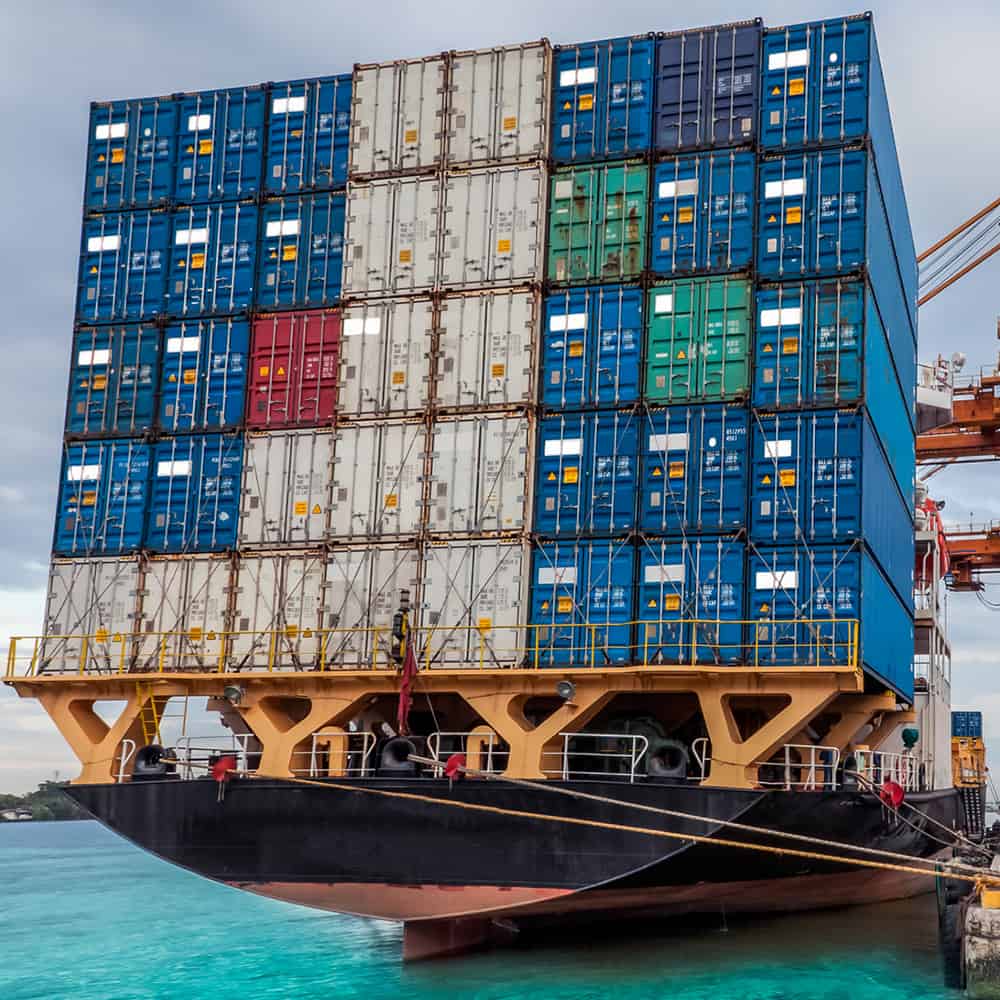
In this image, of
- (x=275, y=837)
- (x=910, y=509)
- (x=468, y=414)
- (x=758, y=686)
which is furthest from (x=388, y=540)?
(x=910, y=509)

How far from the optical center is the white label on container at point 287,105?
27859 mm

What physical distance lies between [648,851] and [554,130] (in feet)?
44.7

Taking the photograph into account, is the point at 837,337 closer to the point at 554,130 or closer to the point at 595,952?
the point at 554,130

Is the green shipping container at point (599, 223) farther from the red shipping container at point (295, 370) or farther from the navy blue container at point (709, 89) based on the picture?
the red shipping container at point (295, 370)

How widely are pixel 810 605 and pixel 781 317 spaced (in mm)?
5162

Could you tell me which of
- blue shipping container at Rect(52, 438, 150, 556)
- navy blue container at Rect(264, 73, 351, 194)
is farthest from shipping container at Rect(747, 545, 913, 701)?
blue shipping container at Rect(52, 438, 150, 556)

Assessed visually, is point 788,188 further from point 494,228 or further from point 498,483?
point 498,483

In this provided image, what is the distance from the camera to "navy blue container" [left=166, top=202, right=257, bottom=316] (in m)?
27.4

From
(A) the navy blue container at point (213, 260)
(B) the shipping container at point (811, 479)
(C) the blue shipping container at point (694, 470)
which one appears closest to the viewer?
(B) the shipping container at point (811, 479)

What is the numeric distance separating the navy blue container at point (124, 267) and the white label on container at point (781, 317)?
12.0 metres

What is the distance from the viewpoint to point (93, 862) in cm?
6950

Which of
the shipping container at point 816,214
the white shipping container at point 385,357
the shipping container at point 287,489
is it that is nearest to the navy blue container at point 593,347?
the white shipping container at point 385,357

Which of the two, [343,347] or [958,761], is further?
[958,761]

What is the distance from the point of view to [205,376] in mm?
27094
